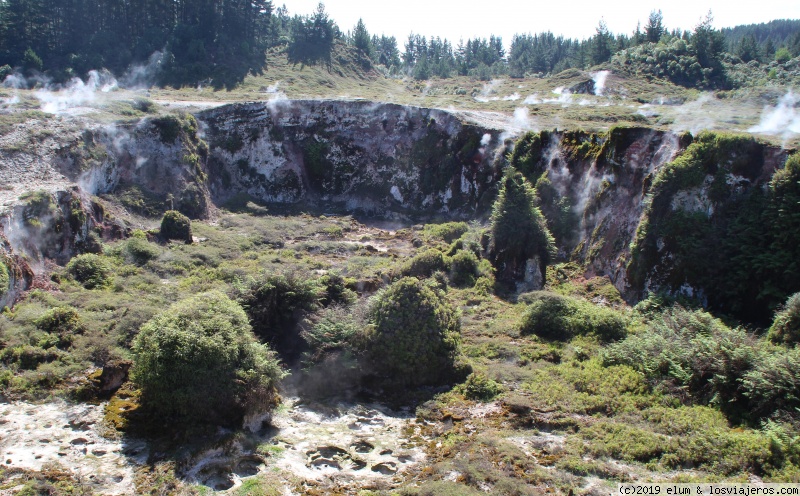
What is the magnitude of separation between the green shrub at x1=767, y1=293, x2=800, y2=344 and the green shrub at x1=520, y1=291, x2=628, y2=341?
486 centimetres

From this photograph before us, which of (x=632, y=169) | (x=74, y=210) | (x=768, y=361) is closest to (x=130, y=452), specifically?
(x=768, y=361)

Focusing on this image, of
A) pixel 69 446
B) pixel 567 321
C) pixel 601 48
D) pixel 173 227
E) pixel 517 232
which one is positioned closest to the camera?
pixel 69 446

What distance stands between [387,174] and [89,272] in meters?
27.8

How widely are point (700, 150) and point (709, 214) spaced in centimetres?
306

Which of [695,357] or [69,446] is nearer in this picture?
[69,446]

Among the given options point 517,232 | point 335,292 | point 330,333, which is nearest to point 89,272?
point 335,292

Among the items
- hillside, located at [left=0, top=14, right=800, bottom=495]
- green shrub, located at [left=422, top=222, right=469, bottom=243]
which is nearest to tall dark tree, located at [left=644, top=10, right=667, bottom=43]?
hillside, located at [left=0, top=14, right=800, bottom=495]

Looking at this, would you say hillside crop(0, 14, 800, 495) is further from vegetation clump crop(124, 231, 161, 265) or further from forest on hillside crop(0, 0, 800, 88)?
forest on hillside crop(0, 0, 800, 88)

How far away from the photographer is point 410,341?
18578mm

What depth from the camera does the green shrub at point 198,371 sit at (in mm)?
15062

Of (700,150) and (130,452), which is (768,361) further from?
(130,452)

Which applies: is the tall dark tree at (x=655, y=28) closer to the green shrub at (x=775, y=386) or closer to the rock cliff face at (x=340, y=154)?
the rock cliff face at (x=340, y=154)

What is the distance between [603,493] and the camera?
38.3 ft

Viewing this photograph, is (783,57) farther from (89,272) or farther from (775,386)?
(89,272)
